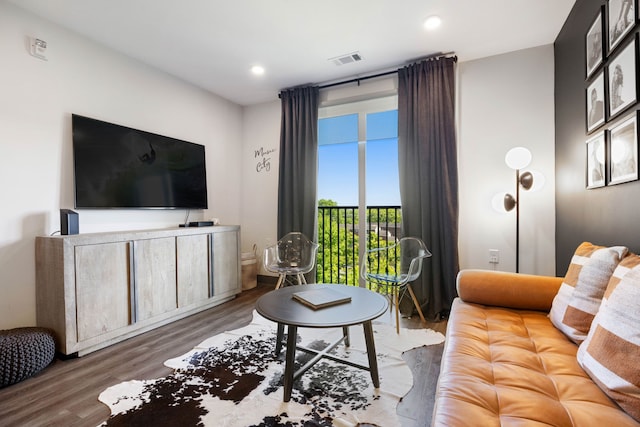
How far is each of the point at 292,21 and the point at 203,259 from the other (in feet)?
7.90

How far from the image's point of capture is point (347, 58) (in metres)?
3.09

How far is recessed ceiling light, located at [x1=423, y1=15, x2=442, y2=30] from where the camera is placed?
243 cm

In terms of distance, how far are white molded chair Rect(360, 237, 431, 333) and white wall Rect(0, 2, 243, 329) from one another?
231cm

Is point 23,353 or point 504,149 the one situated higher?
point 504,149

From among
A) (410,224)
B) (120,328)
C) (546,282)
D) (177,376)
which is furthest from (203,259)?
(546,282)

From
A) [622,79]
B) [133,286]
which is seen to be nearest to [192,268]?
[133,286]

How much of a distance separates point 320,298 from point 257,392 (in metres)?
0.63

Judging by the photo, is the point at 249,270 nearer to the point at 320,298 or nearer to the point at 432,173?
the point at 320,298

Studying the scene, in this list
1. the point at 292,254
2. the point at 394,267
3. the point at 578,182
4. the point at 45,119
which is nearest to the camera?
the point at 578,182

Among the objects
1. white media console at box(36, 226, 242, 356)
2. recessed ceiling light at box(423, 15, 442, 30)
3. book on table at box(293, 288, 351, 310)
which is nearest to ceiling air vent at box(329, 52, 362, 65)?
recessed ceiling light at box(423, 15, 442, 30)

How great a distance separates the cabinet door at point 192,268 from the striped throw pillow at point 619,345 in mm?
2970

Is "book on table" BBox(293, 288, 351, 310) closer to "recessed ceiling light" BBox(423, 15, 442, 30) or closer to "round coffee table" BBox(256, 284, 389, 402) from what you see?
"round coffee table" BBox(256, 284, 389, 402)

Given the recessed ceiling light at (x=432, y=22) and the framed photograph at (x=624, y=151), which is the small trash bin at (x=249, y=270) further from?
the framed photograph at (x=624, y=151)

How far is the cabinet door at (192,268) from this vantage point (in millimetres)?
2953
